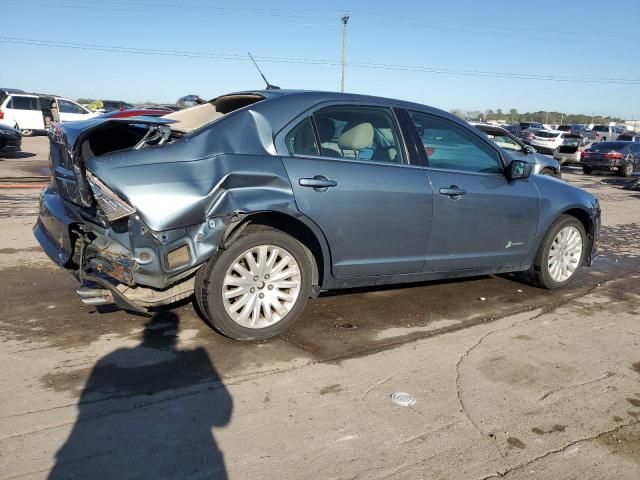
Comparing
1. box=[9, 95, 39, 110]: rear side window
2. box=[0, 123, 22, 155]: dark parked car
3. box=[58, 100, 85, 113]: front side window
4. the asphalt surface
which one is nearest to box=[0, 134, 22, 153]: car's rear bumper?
box=[0, 123, 22, 155]: dark parked car

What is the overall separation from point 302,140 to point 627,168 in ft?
67.6

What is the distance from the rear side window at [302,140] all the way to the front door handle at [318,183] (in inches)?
8.3

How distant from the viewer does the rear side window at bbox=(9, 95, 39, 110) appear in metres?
23.8

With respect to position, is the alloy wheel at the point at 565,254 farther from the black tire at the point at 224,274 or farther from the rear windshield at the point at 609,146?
the rear windshield at the point at 609,146

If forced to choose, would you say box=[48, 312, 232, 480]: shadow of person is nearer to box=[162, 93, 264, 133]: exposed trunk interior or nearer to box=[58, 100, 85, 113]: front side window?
box=[162, 93, 264, 133]: exposed trunk interior

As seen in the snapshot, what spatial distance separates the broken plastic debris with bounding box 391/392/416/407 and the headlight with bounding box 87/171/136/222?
1.91 meters

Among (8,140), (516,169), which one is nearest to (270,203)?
(516,169)

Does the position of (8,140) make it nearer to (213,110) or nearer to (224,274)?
(213,110)

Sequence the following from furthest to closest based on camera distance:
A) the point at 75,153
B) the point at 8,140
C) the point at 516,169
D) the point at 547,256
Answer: the point at 8,140 < the point at 547,256 < the point at 516,169 < the point at 75,153

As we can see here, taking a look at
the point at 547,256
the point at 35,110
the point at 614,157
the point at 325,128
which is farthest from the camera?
the point at 35,110

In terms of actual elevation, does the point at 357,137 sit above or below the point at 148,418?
above

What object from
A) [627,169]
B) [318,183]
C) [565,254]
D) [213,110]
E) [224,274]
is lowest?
[627,169]

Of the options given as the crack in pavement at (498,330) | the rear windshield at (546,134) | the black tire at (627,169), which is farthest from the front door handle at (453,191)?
the rear windshield at (546,134)

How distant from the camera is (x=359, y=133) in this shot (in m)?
4.48
